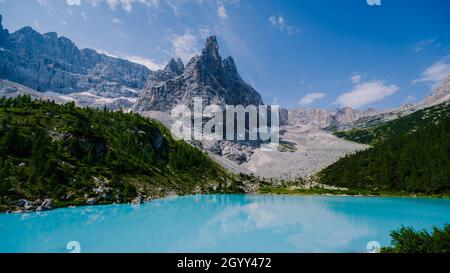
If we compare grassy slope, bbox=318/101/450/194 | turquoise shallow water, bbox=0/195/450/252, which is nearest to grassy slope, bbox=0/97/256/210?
turquoise shallow water, bbox=0/195/450/252

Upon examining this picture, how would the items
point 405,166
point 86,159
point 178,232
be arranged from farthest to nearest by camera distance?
1. point 405,166
2. point 86,159
3. point 178,232

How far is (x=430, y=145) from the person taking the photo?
12662 cm

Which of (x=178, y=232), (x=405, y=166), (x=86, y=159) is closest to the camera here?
(x=178, y=232)

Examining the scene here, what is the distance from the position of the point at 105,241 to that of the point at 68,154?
193 feet

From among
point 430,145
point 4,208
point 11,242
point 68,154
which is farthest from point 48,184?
point 430,145

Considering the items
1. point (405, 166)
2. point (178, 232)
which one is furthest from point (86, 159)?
point (405, 166)

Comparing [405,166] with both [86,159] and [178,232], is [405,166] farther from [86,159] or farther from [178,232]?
[86,159]

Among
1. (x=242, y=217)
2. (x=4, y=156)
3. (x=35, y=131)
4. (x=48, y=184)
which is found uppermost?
(x=35, y=131)

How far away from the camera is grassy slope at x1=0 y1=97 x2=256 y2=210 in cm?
6400

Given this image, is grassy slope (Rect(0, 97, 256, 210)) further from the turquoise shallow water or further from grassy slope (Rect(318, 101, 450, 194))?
grassy slope (Rect(318, 101, 450, 194))

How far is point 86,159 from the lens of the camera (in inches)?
3312

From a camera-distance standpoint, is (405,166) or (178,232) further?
(405,166)

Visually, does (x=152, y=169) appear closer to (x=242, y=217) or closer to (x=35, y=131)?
(x=35, y=131)
